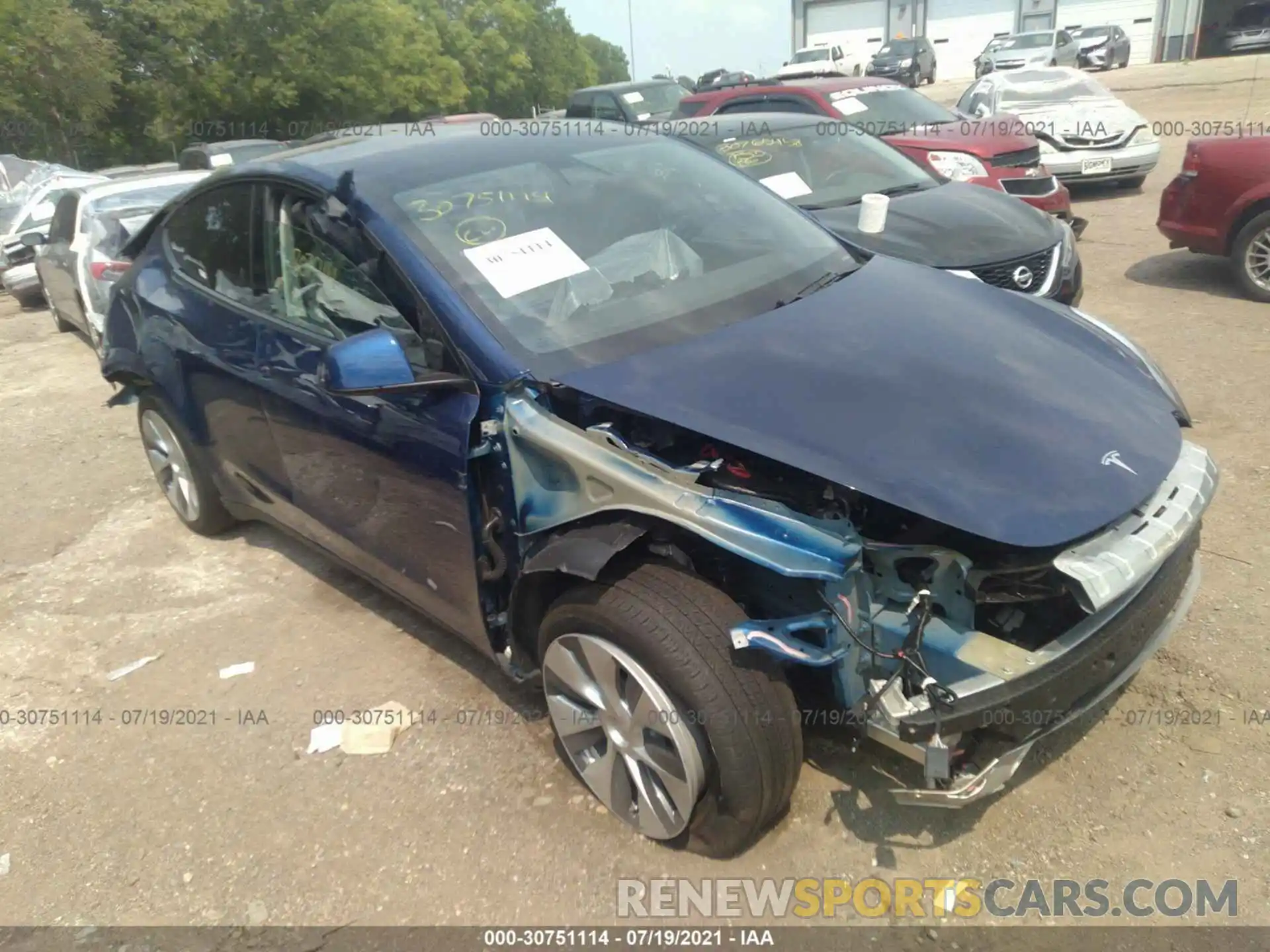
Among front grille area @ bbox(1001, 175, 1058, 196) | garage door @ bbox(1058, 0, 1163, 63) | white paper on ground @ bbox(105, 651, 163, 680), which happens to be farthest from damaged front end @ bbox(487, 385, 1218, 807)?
garage door @ bbox(1058, 0, 1163, 63)

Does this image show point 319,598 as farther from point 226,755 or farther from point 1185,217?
point 1185,217

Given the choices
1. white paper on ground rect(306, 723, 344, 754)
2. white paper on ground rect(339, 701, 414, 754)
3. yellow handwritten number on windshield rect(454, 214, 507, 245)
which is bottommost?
white paper on ground rect(306, 723, 344, 754)

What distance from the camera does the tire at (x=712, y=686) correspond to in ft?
7.08

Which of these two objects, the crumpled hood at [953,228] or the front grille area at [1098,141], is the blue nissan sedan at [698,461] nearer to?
the crumpled hood at [953,228]

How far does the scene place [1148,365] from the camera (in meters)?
3.04

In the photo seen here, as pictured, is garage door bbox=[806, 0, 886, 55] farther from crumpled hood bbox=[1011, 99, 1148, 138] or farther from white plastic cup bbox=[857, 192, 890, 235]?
white plastic cup bbox=[857, 192, 890, 235]

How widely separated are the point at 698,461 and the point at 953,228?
12.5 ft

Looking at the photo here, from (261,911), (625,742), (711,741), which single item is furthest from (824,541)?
(261,911)

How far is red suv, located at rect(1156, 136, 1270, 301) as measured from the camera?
249 inches

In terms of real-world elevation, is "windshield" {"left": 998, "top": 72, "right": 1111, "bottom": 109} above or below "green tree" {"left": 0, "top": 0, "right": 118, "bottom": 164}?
below

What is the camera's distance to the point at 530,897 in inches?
95.0

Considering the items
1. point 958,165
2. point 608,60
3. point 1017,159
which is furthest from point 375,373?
point 608,60

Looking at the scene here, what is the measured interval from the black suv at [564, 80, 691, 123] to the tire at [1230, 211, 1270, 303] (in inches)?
357

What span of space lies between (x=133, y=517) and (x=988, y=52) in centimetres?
3232
